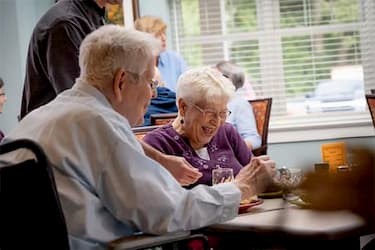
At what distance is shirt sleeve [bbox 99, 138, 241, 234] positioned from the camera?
1558mm

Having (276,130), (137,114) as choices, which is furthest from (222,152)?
(276,130)

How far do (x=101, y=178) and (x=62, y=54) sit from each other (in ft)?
2.62

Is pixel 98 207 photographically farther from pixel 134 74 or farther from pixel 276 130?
pixel 276 130

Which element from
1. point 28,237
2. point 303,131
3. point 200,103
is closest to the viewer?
point 28,237

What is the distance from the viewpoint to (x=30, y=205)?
146 centimetres

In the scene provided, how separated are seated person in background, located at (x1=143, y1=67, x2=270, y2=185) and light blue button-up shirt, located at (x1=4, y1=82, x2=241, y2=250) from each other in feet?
2.39

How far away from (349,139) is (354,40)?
4.79m

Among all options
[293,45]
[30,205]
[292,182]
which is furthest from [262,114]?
[292,182]

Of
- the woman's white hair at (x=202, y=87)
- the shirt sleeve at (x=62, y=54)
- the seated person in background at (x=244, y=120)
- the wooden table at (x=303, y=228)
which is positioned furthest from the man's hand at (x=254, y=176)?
the seated person in background at (x=244, y=120)

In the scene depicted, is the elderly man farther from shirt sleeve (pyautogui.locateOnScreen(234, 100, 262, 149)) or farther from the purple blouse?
shirt sleeve (pyautogui.locateOnScreen(234, 100, 262, 149))

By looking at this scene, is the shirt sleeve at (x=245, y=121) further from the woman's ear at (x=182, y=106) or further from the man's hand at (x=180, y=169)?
the man's hand at (x=180, y=169)

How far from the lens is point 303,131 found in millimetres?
4977

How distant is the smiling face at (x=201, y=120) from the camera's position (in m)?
2.40

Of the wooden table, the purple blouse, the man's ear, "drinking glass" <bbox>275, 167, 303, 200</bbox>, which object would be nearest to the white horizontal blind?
the purple blouse
